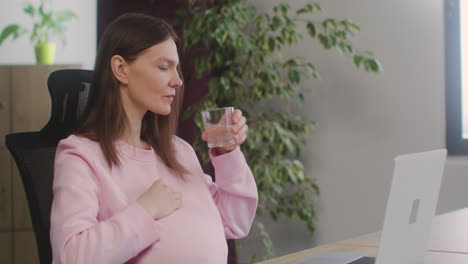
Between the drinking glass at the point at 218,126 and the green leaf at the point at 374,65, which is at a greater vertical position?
the drinking glass at the point at 218,126

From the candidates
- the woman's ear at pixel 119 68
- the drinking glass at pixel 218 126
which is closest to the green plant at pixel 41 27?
the woman's ear at pixel 119 68

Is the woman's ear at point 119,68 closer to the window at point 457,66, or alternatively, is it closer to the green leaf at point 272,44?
the green leaf at point 272,44

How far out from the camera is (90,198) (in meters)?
1.29

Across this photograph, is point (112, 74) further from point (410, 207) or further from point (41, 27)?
point (41, 27)

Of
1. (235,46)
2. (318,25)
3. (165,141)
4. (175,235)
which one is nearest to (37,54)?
(235,46)

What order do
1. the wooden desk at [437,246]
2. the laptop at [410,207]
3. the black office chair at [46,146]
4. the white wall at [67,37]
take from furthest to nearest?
the white wall at [67,37]
the wooden desk at [437,246]
the black office chair at [46,146]
the laptop at [410,207]

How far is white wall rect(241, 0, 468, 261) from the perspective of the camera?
10.5ft

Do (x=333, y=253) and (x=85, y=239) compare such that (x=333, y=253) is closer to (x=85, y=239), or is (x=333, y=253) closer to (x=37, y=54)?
(x=85, y=239)

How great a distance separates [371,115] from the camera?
3375 mm

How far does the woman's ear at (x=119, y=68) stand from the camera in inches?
58.8

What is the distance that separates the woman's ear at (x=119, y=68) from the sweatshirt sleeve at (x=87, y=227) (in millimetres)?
265

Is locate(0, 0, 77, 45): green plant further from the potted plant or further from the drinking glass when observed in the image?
the drinking glass

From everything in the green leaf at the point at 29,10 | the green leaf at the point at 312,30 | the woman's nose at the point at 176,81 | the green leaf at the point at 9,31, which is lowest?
the green leaf at the point at 9,31

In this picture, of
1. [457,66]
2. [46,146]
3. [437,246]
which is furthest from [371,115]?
[46,146]
